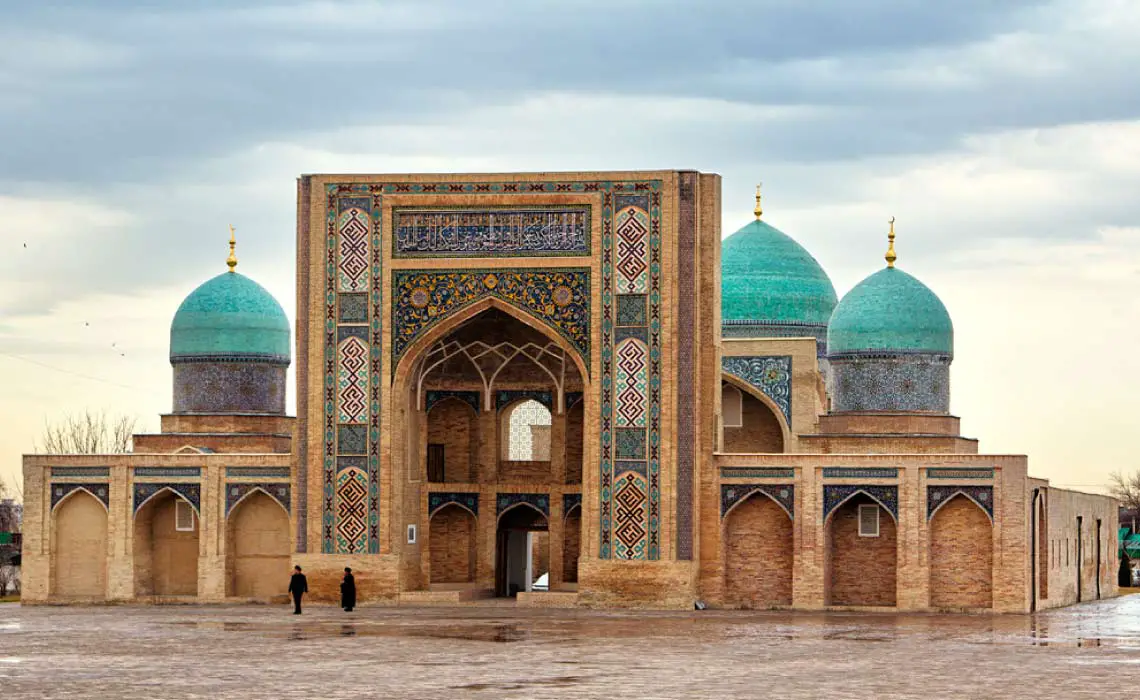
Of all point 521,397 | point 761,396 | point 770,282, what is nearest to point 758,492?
point 521,397

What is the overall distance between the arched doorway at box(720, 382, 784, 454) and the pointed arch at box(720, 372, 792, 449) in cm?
2

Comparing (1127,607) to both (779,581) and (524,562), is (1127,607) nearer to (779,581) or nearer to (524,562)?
(779,581)

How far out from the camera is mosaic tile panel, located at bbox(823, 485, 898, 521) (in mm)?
22484

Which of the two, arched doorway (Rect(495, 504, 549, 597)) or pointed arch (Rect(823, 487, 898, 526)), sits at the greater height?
pointed arch (Rect(823, 487, 898, 526))

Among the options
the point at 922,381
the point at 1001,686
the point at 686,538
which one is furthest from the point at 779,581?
the point at 1001,686

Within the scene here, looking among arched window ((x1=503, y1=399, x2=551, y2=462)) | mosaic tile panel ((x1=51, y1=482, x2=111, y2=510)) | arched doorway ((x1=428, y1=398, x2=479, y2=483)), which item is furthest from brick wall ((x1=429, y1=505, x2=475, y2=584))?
mosaic tile panel ((x1=51, y1=482, x2=111, y2=510))

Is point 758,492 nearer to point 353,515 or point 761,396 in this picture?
point 353,515

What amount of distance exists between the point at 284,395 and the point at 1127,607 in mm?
12851

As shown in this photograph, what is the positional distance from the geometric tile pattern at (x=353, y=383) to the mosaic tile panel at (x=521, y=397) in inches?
111

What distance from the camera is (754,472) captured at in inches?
901

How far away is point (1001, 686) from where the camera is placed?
12586 millimetres

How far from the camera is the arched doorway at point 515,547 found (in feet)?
83.0

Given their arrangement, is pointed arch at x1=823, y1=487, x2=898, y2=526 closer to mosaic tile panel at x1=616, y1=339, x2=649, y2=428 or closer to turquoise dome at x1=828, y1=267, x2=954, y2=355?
mosaic tile panel at x1=616, y1=339, x2=649, y2=428

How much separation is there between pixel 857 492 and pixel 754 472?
1.21 metres
